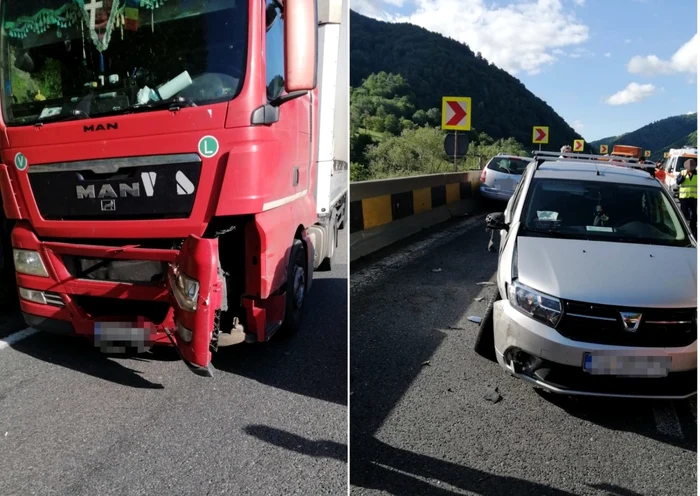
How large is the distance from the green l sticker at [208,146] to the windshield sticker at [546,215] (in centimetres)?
180

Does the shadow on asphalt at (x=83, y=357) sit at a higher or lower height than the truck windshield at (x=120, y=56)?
lower

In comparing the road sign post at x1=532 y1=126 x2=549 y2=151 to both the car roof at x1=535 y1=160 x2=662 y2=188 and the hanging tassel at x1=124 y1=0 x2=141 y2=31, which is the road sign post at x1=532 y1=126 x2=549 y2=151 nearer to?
the car roof at x1=535 y1=160 x2=662 y2=188

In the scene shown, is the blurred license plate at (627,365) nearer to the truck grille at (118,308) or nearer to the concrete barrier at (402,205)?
the concrete barrier at (402,205)

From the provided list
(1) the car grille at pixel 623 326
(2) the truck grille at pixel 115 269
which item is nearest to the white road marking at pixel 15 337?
(2) the truck grille at pixel 115 269

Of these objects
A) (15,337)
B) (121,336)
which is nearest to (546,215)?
(121,336)

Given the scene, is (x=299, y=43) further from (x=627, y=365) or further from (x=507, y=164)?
(x=507, y=164)

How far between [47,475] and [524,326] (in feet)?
7.05

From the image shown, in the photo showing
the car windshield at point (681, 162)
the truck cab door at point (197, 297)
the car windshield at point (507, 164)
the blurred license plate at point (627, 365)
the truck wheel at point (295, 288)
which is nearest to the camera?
the car windshield at point (681, 162)

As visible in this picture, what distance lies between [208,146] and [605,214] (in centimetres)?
210

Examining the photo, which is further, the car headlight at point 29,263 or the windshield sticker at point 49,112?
the car headlight at point 29,263

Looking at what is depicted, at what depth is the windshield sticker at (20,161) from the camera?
361 centimetres

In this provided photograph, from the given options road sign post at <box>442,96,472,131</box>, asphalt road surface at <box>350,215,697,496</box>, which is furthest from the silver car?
asphalt road surface at <box>350,215,697,496</box>

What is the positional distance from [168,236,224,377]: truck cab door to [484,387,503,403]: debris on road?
1458 mm

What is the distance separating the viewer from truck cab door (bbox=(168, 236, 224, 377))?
3.13 meters
